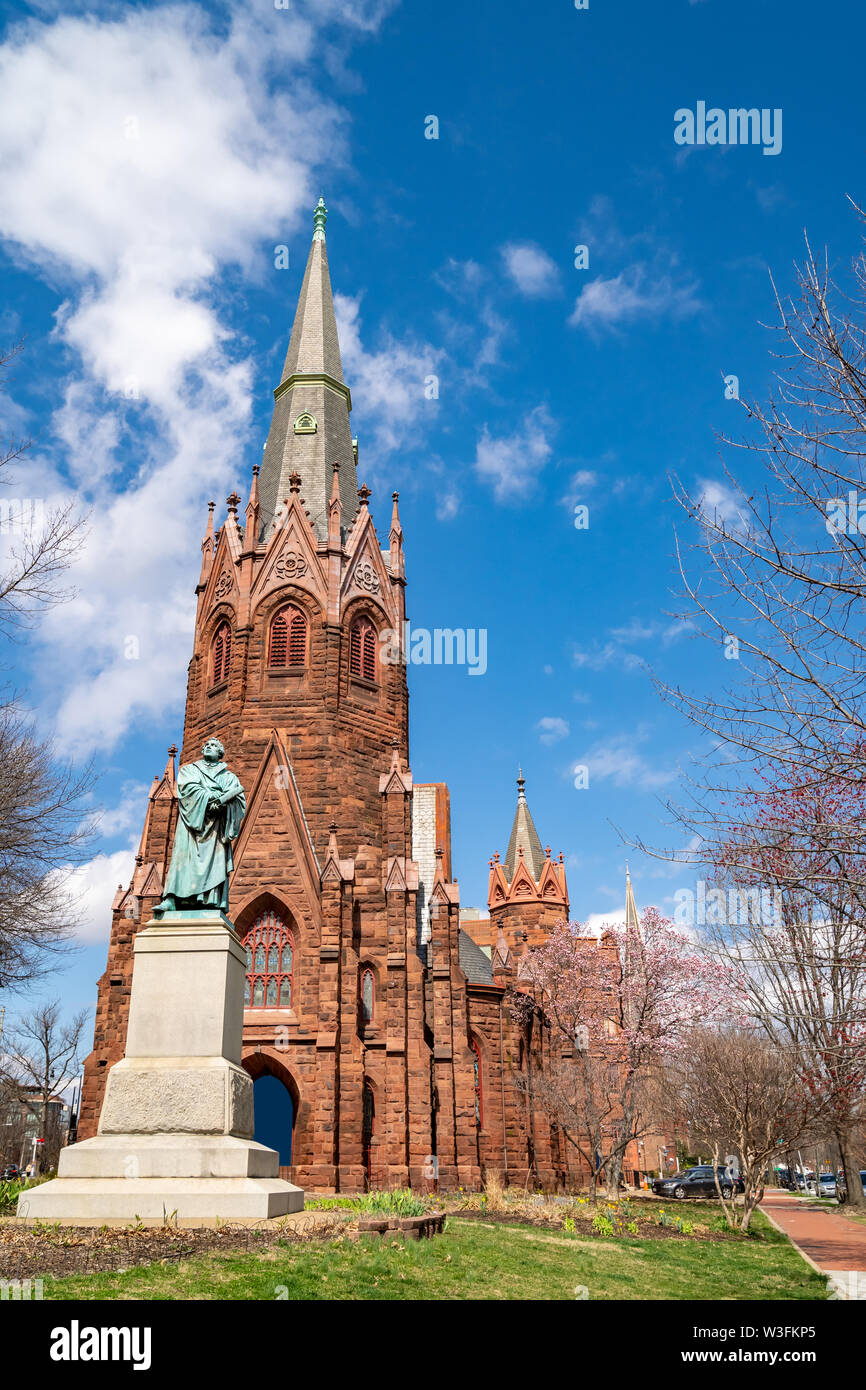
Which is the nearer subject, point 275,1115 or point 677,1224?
point 677,1224

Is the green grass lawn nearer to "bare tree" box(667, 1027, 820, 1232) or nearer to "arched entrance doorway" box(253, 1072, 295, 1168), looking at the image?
"bare tree" box(667, 1027, 820, 1232)

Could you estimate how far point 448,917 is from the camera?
2931 cm

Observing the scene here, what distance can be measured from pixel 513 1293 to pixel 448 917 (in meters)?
20.6

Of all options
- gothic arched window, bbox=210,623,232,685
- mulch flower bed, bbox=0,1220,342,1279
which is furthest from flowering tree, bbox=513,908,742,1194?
mulch flower bed, bbox=0,1220,342,1279

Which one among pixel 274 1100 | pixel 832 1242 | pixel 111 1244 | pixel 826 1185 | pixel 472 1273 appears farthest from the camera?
pixel 826 1185

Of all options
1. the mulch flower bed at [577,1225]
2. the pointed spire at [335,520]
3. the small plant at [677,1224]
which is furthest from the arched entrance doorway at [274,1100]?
the pointed spire at [335,520]

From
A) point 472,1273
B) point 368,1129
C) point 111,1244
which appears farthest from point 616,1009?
point 111,1244

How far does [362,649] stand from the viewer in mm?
33906

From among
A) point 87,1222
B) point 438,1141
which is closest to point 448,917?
point 438,1141

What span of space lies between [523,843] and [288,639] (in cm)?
1622

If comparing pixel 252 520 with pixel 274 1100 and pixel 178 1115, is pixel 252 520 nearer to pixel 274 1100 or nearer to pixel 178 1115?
pixel 274 1100

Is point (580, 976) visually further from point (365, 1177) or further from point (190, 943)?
point (190, 943)

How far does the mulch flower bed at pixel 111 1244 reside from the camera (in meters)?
7.39
